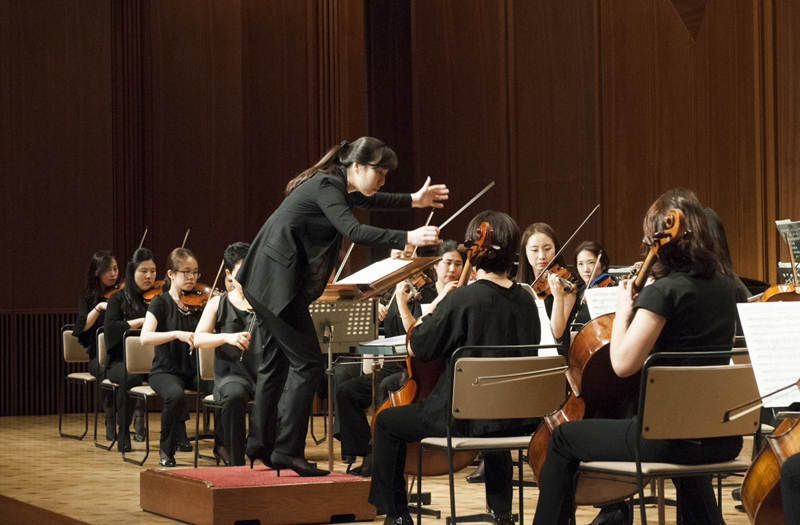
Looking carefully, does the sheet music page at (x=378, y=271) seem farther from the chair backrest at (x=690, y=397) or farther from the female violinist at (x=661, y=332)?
the chair backrest at (x=690, y=397)

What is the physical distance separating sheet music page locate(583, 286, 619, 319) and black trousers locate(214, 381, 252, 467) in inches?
78.2

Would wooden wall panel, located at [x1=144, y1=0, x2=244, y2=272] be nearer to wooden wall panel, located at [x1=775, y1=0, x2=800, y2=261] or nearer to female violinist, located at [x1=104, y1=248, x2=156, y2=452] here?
female violinist, located at [x1=104, y1=248, x2=156, y2=452]

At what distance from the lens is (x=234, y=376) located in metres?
4.88

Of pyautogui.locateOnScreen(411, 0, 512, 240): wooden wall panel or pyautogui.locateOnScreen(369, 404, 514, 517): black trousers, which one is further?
pyautogui.locateOnScreen(411, 0, 512, 240): wooden wall panel

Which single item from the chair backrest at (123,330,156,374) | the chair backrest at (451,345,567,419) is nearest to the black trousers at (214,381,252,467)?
the chair backrest at (123,330,156,374)

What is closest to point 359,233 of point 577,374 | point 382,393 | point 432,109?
point 577,374

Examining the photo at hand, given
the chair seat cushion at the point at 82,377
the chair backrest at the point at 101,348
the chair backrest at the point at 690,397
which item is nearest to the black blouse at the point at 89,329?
the chair seat cushion at the point at 82,377

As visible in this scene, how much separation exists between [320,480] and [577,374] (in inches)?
41.4

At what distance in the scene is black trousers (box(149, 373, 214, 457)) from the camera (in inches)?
203

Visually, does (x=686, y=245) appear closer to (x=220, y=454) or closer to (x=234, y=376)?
(x=234, y=376)

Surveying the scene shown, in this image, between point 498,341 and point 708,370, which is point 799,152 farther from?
point 708,370

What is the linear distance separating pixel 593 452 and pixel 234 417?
8.27 feet

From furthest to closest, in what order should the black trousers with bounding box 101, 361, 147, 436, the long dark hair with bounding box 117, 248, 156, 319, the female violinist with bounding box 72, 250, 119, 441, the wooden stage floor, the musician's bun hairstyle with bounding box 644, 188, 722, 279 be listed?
1. the female violinist with bounding box 72, 250, 119, 441
2. the long dark hair with bounding box 117, 248, 156, 319
3. the black trousers with bounding box 101, 361, 147, 436
4. the wooden stage floor
5. the musician's bun hairstyle with bounding box 644, 188, 722, 279

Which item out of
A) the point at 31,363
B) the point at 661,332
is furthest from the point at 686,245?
the point at 31,363
